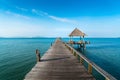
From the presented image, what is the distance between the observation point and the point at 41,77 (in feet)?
22.1

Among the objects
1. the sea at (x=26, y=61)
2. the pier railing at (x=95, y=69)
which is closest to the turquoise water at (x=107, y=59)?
the sea at (x=26, y=61)

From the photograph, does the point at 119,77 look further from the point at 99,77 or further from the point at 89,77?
the point at 89,77

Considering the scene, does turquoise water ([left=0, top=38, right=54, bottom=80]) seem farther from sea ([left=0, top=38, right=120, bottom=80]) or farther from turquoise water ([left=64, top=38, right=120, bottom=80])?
turquoise water ([left=64, top=38, right=120, bottom=80])

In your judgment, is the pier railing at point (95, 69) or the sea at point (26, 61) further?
the sea at point (26, 61)

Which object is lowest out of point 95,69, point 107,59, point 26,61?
point 107,59

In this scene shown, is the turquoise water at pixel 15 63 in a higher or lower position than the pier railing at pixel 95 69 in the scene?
lower

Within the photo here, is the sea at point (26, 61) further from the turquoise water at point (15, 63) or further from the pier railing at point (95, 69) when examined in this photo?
the pier railing at point (95, 69)

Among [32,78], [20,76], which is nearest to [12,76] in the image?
[20,76]

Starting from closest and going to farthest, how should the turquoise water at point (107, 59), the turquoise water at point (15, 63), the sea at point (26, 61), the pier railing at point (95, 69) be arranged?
the pier railing at point (95, 69), the turquoise water at point (15, 63), the sea at point (26, 61), the turquoise water at point (107, 59)

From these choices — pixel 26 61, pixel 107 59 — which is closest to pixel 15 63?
pixel 26 61

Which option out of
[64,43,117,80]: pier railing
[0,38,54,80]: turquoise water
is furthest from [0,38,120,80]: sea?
[64,43,117,80]: pier railing

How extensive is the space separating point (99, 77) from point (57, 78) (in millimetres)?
7234

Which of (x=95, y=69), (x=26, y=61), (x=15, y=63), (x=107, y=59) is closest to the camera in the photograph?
(x=95, y=69)

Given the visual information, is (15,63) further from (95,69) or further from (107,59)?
(107,59)
